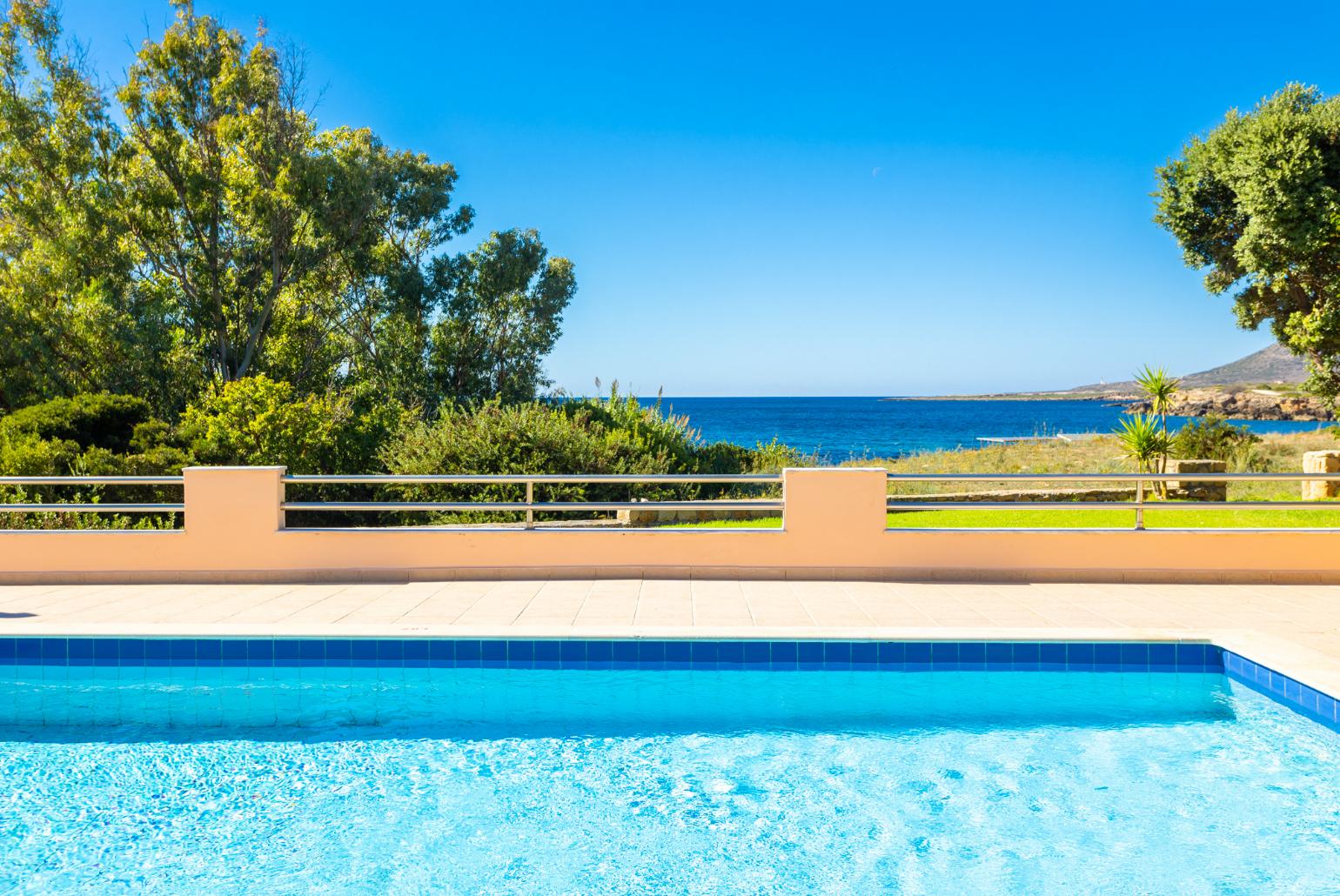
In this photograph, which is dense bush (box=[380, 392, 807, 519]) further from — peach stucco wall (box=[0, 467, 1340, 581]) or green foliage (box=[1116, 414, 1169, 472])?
green foliage (box=[1116, 414, 1169, 472])

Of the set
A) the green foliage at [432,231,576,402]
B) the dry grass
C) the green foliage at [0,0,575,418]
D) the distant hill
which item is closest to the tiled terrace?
the dry grass

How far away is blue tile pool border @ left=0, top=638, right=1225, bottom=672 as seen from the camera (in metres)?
4.77

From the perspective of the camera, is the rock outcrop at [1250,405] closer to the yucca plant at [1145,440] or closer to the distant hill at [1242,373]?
the distant hill at [1242,373]

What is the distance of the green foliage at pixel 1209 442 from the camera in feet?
49.4

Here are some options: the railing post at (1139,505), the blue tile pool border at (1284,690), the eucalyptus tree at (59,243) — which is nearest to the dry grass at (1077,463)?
the railing post at (1139,505)

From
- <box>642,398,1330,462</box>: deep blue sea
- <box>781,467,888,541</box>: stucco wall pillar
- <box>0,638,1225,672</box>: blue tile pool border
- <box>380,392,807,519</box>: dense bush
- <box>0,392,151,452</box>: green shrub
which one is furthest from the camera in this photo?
<box>642,398,1330,462</box>: deep blue sea

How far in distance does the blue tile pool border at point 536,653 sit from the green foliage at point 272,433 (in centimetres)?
777

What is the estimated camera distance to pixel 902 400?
132 meters

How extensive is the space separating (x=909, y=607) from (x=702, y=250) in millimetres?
30475

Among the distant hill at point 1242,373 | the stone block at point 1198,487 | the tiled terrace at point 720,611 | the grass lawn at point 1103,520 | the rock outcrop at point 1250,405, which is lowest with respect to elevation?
the tiled terrace at point 720,611

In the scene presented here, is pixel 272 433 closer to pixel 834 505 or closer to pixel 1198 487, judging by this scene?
pixel 834 505

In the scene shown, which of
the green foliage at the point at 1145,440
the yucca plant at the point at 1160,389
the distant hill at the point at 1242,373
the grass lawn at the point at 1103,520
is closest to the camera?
the grass lawn at the point at 1103,520

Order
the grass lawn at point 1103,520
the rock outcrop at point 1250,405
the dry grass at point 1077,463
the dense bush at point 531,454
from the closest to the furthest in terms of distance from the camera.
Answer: the grass lawn at point 1103,520 → the dense bush at point 531,454 → the dry grass at point 1077,463 → the rock outcrop at point 1250,405

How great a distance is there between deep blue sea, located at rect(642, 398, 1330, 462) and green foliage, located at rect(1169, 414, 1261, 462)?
982 inches
